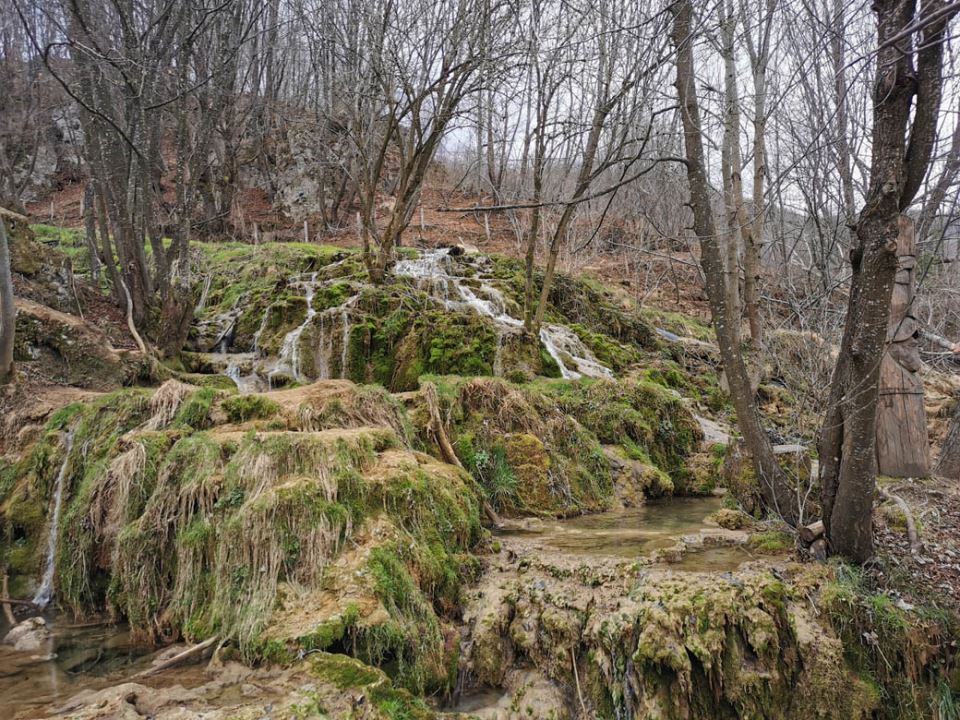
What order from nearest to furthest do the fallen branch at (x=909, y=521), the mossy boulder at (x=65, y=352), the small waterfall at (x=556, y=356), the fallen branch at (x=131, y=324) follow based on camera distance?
the fallen branch at (x=909, y=521) < the mossy boulder at (x=65, y=352) < the fallen branch at (x=131, y=324) < the small waterfall at (x=556, y=356)

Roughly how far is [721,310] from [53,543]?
622cm

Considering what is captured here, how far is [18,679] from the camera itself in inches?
136

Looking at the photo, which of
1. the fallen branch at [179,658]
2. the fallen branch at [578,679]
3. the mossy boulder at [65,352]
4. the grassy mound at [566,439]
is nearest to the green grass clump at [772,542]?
the fallen branch at [578,679]

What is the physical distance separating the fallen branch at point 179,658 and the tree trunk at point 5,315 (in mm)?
4688

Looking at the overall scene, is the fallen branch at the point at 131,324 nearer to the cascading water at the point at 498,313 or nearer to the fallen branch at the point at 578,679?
the cascading water at the point at 498,313

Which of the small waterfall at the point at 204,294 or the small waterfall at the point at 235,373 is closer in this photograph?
the small waterfall at the point at 235,373

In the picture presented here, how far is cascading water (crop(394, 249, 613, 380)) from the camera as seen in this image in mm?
9789

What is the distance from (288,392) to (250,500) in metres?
2.41

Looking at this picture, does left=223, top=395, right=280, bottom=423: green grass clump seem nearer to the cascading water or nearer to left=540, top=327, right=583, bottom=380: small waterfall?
the cascading water

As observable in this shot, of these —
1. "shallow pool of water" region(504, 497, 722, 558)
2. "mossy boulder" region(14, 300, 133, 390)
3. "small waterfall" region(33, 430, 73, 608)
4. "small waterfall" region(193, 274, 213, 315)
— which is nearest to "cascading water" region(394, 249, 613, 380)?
"shallow pool of water" region(504, 497, 722, 558)

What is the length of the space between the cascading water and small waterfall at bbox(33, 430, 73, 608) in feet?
18.6

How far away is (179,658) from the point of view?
3.42 m

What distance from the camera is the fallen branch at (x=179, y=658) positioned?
3304mm

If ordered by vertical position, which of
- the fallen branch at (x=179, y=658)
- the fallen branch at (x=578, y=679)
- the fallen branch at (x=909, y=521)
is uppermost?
the fallen branch at (x=909, y=521)
